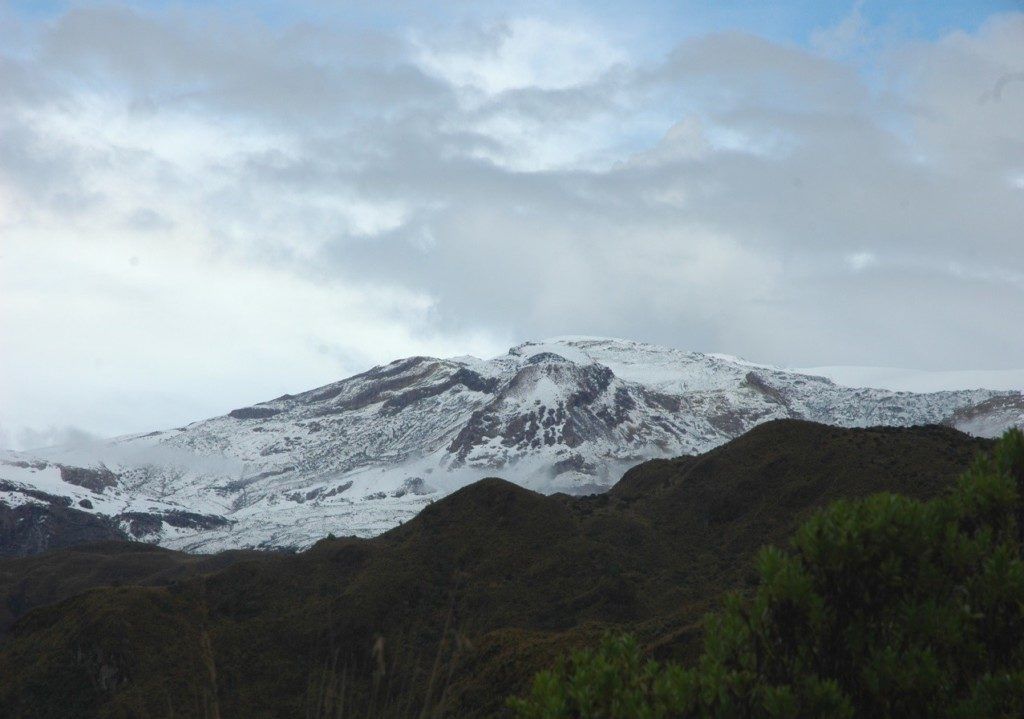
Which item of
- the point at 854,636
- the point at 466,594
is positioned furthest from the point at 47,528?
the point at 854,636

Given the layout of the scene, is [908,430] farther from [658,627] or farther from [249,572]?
[249,572]

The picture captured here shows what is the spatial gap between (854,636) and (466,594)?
133ft

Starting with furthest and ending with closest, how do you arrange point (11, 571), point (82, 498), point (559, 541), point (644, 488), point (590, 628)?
1. point (82, 498)
2. point (11, 571)
3. point (644, 488)
4. point (559, 541)
5. point (590, 628)

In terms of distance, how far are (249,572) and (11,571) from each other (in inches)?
1837

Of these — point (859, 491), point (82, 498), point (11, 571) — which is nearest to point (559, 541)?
point (859, 491)

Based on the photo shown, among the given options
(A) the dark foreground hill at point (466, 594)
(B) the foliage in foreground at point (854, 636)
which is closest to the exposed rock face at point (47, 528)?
(A) the dark foreground hill at point (466, 594)

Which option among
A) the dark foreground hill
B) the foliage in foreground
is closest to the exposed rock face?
the dark foreground hill

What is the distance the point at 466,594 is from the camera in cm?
4900

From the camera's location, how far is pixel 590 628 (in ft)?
Answer: 122

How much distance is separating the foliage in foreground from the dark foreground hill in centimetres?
1869

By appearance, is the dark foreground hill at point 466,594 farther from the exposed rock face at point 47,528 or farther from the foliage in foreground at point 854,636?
the exposed rock face at point 47,528

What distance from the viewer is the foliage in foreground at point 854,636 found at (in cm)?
957

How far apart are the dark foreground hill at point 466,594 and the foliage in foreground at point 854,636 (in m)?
18.7

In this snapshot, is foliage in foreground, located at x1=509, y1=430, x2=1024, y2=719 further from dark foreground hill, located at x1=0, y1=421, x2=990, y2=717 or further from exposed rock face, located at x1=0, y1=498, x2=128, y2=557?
exposed rock face, located at x1=0, y1=498, x2=128, y2=557
